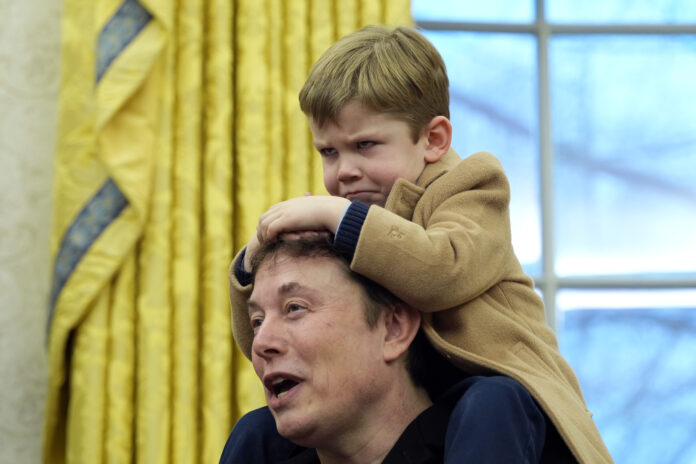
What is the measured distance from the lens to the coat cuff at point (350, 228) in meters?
1.37

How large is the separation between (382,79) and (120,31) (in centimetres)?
149

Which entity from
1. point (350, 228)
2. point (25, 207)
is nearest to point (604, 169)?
point (25, 207)

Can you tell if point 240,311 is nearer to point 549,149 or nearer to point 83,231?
point 83,231

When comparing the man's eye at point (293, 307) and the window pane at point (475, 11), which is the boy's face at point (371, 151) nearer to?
the man's eye at point (293, 307)

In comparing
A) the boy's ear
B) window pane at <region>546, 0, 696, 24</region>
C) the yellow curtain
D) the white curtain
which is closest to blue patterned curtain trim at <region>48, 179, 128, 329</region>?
the yellow curtain

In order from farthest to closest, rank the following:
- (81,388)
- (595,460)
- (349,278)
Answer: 1. (81,388)
2. (349,278)
3. (595,460)

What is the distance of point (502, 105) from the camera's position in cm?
364

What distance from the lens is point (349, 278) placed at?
144 cm

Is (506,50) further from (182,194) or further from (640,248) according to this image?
(182,194)

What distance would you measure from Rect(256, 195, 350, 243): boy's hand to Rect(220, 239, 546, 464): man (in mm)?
34

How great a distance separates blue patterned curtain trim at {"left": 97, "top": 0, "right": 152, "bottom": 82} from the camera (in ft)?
9.23

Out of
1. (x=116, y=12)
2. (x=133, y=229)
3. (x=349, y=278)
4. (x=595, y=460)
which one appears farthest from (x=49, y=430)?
(x=595, y=460)

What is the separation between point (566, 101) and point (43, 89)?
1.90 m

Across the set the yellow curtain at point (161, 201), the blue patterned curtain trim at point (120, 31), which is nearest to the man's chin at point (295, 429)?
the yellow curtain at point (161, 201)
